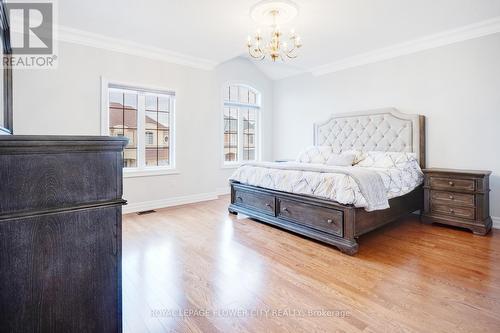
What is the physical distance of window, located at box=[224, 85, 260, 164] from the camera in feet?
19.5

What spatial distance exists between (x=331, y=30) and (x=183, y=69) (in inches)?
103

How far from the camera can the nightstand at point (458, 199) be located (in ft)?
10.6

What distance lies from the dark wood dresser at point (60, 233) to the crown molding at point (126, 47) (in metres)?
3.81

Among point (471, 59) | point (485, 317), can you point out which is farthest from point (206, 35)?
point (485, 317)

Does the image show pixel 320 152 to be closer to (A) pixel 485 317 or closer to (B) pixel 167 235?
(B) pixel 167 235

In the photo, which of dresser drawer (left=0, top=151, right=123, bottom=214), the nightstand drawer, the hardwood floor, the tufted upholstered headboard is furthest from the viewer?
the tufted upholstered headboard

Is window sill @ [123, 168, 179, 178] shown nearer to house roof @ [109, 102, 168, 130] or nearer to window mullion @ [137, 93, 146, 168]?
window mullion @ [137, 93, 146, 168]

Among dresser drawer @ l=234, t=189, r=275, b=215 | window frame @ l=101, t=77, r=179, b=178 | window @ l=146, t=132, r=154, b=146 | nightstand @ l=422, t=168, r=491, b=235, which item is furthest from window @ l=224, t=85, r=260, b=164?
nightstand @ l=422, t=168, r=491, b=235

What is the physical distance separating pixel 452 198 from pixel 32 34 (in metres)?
5.89

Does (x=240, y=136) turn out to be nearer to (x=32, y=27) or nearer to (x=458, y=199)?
(x=32, y=27)

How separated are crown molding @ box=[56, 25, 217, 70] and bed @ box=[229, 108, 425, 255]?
2413 mm

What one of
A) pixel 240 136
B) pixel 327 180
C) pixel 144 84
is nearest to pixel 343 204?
pixel 327 180

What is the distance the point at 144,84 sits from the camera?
14.5ft

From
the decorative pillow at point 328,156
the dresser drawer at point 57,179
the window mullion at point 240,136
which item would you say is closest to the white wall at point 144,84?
the window mullion at point 240,136
